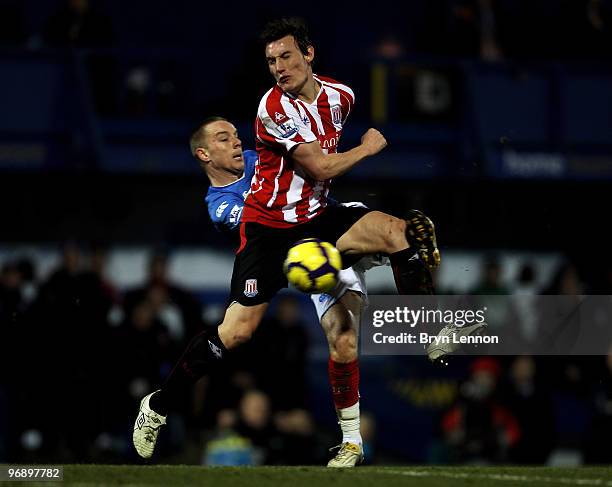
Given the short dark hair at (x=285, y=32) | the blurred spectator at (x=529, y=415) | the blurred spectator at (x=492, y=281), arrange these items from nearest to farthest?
the short dark hair at (x=285, y=32) → the blurred spectator at (x=492, y=281) → the blurred spectator at (x=529, y=415)

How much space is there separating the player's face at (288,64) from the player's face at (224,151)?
84cm

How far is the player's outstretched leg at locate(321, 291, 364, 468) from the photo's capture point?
797cm

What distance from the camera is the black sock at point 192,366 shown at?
7941mm

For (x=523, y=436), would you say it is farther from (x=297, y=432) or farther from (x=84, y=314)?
(x=84, y=314)

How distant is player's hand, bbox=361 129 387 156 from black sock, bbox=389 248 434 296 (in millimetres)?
589

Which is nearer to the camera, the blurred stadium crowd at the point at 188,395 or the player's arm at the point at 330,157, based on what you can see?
the player's arm at the point at 330,157

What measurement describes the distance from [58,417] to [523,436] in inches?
152

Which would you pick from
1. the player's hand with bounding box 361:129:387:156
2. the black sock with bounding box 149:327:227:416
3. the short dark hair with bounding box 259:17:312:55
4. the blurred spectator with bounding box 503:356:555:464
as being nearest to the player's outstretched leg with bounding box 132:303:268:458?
the black sock with bounding box 149:327:227:416

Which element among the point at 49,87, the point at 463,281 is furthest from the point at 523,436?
the point at 49,87

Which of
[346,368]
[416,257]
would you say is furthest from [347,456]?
[416,257]

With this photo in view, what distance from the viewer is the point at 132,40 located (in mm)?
15781

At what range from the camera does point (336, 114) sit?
7801mm

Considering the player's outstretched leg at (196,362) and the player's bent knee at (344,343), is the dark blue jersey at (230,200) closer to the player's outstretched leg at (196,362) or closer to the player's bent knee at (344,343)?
the player's outstretched leg at (196,362)

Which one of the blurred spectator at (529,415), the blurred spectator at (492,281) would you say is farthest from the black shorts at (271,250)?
the blurred spectator at (529,415)
